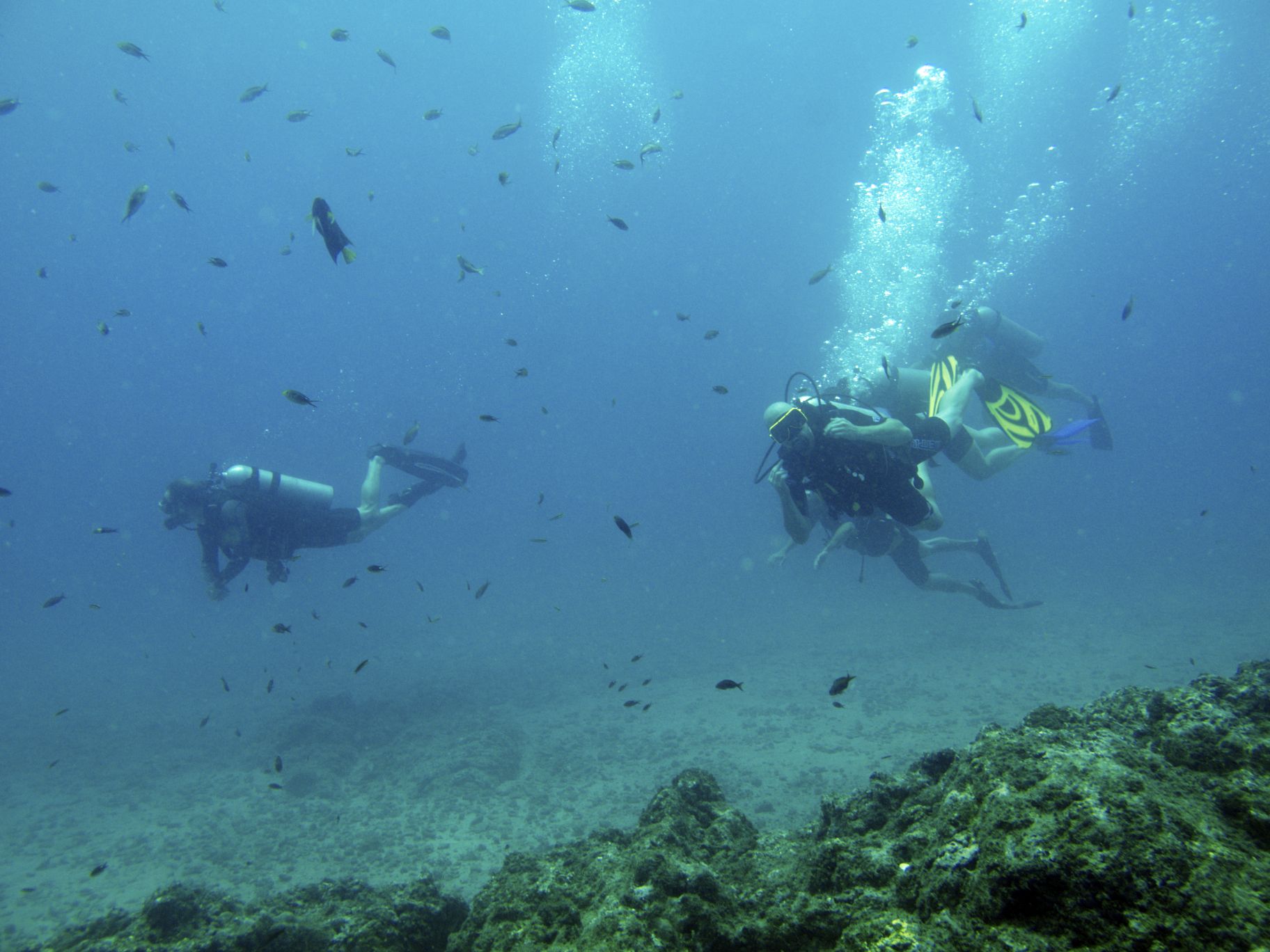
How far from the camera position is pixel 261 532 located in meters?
11.1

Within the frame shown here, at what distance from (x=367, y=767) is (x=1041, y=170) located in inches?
2956

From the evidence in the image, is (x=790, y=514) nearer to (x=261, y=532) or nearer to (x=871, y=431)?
(x=871, y=431)

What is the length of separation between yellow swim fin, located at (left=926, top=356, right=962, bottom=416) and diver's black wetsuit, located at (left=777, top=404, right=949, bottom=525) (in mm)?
1603

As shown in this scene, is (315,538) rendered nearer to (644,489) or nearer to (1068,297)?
(644,489)

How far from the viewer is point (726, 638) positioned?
61.7 feet

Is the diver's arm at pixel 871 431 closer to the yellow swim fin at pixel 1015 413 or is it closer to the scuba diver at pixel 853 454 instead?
the scuba diver at pixel 853 454

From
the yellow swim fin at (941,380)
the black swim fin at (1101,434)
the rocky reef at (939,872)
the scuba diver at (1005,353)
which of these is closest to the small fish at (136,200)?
the rocky reef at (939,872)

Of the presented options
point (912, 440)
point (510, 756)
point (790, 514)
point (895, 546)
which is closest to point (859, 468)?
point (912, 440)

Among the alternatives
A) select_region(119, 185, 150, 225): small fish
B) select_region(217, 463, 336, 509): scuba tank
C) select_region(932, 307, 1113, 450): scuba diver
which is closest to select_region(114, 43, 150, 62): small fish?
select_region(119, 185, 150, 225): small fish

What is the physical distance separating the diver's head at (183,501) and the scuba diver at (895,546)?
10832 mm

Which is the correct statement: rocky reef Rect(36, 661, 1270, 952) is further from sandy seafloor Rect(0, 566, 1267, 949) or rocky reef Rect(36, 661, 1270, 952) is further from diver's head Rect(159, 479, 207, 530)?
diver's head Rect(159, 479, 207, 530)

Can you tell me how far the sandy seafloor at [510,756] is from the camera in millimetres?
7617

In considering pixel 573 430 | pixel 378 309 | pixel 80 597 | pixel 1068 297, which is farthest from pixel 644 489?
pixel 80 597

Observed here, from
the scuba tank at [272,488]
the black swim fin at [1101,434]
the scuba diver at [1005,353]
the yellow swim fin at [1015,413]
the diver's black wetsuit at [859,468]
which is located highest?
the scuba diver at [1005,353]
